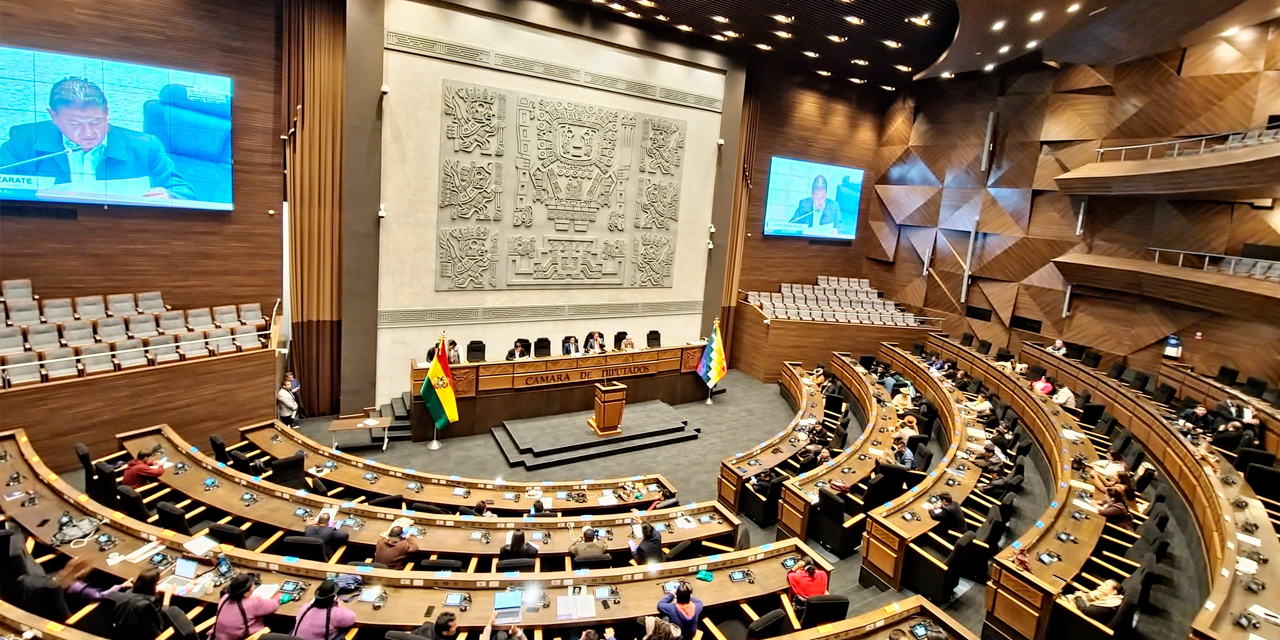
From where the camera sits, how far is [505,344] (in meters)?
12.6

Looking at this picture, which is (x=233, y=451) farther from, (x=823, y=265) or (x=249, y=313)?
(x=823, y=265)

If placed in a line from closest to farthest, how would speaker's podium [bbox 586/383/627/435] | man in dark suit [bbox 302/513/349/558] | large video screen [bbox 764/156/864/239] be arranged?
man in dark suit [bbox 302/513/349/558], speaker's podium [bbox 586/383/627/435], large video screen [bbox 764/156/864/239]

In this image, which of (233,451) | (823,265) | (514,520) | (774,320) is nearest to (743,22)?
(774,320)

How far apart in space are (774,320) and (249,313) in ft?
35.3

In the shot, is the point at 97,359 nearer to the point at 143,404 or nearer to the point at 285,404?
the point at 143,404

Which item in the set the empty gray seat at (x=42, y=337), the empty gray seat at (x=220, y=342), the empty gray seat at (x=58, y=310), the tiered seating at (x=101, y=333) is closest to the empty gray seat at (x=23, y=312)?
the tiered seating at (x=101, y=333)

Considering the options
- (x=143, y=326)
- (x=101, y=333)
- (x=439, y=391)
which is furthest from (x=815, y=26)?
(x=101, y=333)

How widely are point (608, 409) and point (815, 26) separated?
844 cm

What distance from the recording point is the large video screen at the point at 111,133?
8.49 m

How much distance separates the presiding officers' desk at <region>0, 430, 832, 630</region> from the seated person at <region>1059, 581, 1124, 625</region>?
2161mm

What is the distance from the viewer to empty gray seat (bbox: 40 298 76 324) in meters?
8.84

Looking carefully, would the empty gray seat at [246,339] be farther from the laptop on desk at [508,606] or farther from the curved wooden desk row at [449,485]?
the laptop on desk at [508,606]

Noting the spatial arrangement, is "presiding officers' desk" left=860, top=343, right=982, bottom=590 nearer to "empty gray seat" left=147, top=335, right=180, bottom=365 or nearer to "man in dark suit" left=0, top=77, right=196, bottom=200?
"empty gray seat" left=147, top=335, right=180, bottom=365

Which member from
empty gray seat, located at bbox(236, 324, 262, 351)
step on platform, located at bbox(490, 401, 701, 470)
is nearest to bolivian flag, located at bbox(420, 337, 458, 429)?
step on platform, located at bbox(490, 401, 701, 470)
